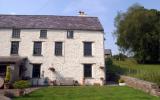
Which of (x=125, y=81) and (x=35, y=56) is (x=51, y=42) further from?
(x=125, y=81)

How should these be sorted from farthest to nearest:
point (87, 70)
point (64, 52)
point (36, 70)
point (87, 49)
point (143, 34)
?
1. point (143, 34)
2. point (87, 49)
3. point (64, 52)
4. point (87, 70)
5. point (36, 70)

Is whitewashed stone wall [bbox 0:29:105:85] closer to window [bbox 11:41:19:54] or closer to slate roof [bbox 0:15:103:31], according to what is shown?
window [bbox 11:41:19:54]

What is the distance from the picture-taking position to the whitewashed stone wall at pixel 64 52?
34688mm

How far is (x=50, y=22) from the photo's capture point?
37.3m

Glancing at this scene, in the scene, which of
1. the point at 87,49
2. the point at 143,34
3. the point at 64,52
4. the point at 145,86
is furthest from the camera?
the point at 143,34

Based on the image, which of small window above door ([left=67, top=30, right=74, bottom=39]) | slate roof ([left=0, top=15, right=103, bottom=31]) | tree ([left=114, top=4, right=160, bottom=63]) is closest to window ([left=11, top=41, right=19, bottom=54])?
slate roof ([left=0, top=15, right=103, bottom=31])

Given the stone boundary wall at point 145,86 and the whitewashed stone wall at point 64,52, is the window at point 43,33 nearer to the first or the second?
the whitewashed stone wall at point 64,52

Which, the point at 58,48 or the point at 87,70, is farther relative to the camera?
the point at 58,48

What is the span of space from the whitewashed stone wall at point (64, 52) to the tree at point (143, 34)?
26.9 m

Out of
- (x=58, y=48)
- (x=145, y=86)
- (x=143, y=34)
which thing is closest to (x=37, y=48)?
(x=58, y=48)

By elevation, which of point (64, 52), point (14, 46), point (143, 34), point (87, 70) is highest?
point (143, 34)

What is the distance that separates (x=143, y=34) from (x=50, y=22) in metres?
29.4

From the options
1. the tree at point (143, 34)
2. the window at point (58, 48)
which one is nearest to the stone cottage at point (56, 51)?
the window at point (58, 48)

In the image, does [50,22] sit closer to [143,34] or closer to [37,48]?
[37,48]
